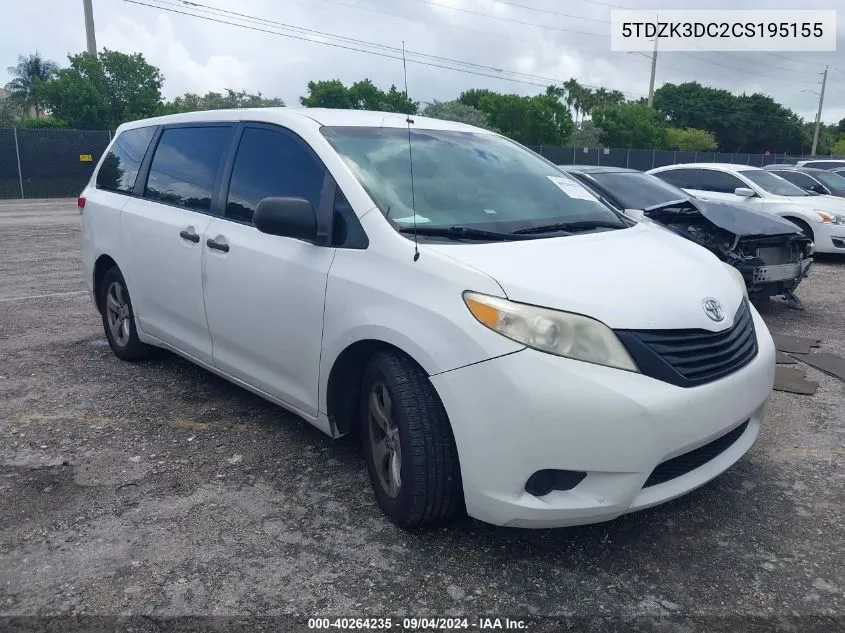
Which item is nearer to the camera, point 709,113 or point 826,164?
point 826,164

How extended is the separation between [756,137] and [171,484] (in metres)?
94.0

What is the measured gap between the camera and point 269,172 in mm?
3809

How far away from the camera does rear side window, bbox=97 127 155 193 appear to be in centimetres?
505

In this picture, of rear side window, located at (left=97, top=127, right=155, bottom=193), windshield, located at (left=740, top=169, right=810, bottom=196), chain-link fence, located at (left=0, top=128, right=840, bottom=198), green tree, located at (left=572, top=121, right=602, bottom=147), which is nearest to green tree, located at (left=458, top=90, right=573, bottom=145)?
green tree, located at (left=572, top=121, right=602, bottom=147)

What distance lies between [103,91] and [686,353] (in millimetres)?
39561

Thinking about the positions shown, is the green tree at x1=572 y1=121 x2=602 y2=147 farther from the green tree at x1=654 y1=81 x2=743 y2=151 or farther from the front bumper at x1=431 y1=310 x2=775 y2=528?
the front bumper at x1=431 y1=310 x2=775 y2=528

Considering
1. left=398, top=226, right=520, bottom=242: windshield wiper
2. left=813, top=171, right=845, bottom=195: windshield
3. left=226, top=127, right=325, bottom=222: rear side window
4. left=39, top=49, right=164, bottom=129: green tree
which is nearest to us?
left=398, top=226, right=520, bottom=242: windshield wiper

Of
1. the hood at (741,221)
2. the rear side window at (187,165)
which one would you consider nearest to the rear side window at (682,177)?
the hood at (741,221)

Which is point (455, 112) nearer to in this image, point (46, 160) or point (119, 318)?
point (46, 160)

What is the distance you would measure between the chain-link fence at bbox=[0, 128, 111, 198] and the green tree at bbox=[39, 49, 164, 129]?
13093 mm

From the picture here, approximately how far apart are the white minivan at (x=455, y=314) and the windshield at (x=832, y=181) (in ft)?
37.7

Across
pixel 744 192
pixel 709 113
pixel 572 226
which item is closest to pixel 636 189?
pixel 744 192

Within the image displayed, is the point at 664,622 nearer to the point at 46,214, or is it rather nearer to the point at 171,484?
the point at 171,484

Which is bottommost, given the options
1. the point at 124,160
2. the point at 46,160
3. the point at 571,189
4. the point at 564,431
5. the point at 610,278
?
the point at 564,431
